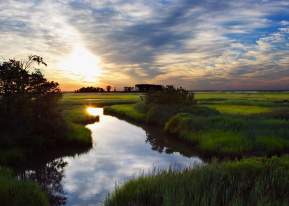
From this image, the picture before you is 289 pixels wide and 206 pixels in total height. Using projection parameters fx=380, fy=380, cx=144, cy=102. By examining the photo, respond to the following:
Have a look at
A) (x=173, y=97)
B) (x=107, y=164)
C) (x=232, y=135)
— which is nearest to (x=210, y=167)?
(x=107, y=164)

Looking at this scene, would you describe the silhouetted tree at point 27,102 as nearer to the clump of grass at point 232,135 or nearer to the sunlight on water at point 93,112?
the clump of grass at point 232,135

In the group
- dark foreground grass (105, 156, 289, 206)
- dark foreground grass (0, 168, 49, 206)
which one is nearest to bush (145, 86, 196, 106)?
dark foreground grass (105, 156, 289, 206)

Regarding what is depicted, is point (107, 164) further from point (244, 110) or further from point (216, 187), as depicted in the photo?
point (244, 110)

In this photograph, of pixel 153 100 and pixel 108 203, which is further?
pixel 153 100

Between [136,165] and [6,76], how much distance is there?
476 inches

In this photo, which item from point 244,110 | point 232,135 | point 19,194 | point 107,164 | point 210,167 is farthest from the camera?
point 244,110

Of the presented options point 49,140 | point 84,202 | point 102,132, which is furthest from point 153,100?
point 84,202

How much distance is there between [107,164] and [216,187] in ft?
44.8

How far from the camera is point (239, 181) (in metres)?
13.6

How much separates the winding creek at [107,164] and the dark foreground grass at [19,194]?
8.72 feet

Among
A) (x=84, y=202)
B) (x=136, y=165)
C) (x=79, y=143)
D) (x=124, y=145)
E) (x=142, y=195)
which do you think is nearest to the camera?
(x=142, y=195)

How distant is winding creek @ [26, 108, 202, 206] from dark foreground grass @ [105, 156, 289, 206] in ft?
5.98

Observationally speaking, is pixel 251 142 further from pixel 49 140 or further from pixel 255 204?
pixel 255 204

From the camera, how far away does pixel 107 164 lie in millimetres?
25484
